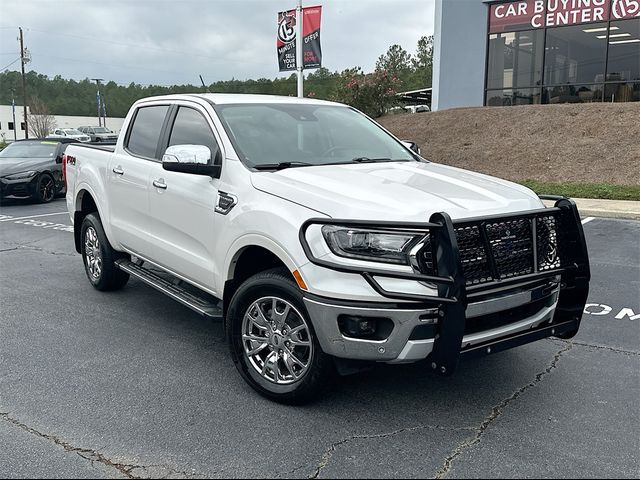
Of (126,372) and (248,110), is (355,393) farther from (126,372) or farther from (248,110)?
(248,110)

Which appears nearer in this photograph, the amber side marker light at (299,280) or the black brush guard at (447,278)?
the black brush guard at (447,278)

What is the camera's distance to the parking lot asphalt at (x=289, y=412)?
3154 millimetres

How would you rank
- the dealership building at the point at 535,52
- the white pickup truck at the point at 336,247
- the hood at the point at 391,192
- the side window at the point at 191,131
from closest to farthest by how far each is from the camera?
the white pickup truck at the point at 336,247 < the hood at the point at 391,192 < the side window at the point at 191,131 < the dealership building at the point at 535,52

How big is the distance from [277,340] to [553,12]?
69.2ft

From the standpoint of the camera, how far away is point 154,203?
503cm

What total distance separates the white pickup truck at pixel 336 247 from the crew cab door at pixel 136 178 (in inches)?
3.7

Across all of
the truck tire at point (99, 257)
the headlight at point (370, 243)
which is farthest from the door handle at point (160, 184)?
the headlight at point (370, 243)

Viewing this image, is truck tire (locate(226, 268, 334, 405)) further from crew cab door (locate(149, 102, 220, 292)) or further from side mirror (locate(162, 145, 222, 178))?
side mirror (locate(162, 145, 222, 178))

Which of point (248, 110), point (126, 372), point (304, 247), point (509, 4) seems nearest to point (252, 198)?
point (304, 247)

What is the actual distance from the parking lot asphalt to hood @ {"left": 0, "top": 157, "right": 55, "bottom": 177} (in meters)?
10.0

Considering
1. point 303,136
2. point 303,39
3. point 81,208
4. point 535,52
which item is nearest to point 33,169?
point 303,39

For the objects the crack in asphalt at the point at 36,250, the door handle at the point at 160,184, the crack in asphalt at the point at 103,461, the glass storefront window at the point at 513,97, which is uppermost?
the glass storefront window at the point at 513,97

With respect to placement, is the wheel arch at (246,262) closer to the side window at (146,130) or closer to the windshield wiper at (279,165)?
the windshield wiper at (279,165)

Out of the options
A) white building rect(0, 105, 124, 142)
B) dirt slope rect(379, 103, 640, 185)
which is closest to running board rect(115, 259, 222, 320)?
dirt slope rect(379, 103, 640, 185)
